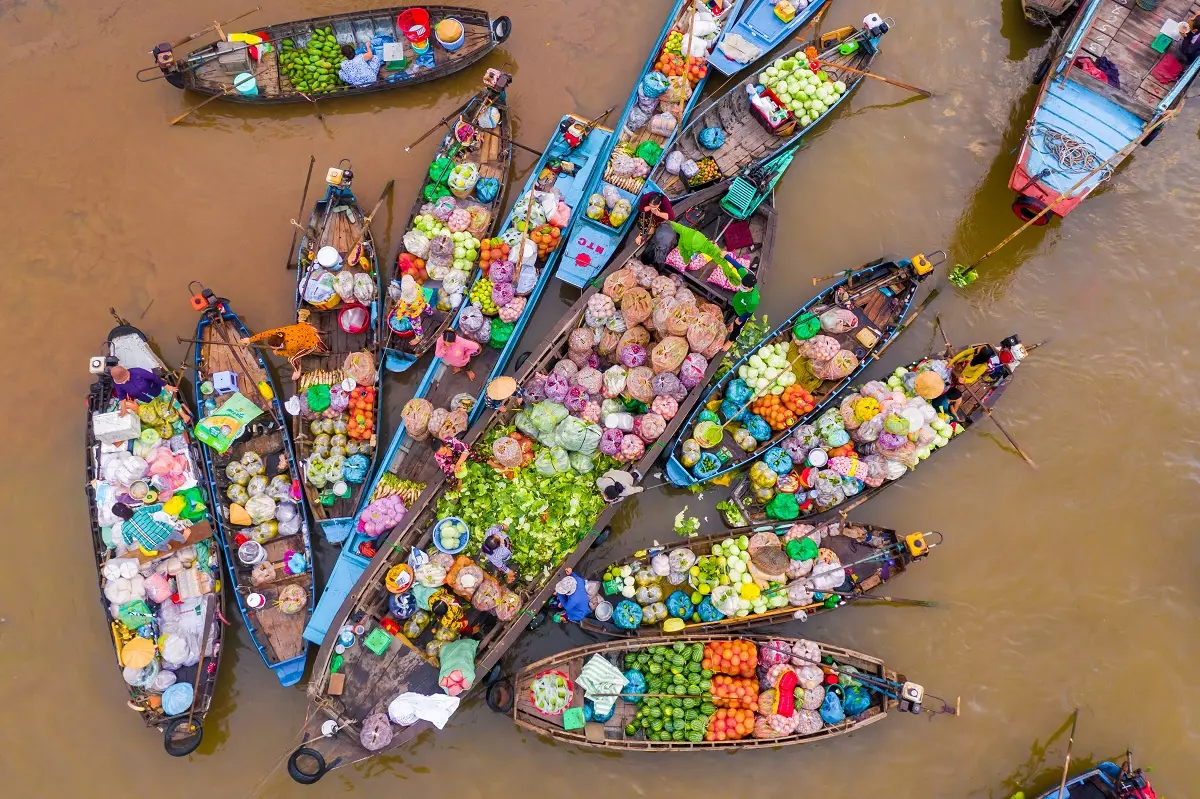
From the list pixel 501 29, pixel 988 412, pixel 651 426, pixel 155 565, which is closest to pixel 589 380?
pixel 651 426

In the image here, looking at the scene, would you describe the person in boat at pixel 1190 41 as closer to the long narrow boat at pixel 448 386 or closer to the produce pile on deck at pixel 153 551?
the long narrow boat at pixel 448 386

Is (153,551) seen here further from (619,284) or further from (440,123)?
(440,123)

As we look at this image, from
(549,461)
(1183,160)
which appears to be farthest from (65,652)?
(1183,160)

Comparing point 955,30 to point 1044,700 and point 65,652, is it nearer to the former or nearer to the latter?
point 1044,700

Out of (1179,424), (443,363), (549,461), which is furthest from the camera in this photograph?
(1179,424)

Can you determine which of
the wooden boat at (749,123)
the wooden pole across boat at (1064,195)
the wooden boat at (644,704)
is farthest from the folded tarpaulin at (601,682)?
the wooden pole across boat at (1064,195)
